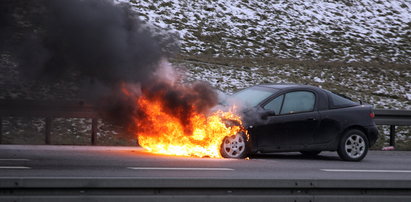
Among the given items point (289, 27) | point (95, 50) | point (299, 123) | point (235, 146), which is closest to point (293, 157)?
point (299, 123)

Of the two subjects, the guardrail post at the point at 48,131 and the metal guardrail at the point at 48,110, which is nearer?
the metal guardrail at the point at 48,110

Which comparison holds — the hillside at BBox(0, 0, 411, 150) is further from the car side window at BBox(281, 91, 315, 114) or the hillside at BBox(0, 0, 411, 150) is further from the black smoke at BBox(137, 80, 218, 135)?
the black smoke at BBox(137, 80, 218, 135)

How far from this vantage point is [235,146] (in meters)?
13.2

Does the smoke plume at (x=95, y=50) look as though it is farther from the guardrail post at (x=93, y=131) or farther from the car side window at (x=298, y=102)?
the guardrail post at (x=93, y=131)

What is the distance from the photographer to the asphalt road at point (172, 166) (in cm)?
1015

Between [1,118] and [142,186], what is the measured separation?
372 inches

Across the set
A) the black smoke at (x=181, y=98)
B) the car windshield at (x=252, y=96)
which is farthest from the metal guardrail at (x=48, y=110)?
the car windshield at (x=252, y=96)

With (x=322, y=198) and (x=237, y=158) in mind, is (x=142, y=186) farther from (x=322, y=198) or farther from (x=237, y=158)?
(x=237, y=158)

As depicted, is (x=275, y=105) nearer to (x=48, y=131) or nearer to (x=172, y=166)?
(x=172, y=166)

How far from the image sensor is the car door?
527 inches

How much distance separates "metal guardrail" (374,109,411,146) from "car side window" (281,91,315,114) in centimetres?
483

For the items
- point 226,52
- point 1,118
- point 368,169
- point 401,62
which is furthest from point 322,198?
point 401,62

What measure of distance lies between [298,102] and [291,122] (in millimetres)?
473

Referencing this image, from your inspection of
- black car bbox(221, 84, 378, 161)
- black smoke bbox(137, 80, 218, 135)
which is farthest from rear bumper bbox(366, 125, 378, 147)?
black smoke bbox(137, 80, 218, 135)
